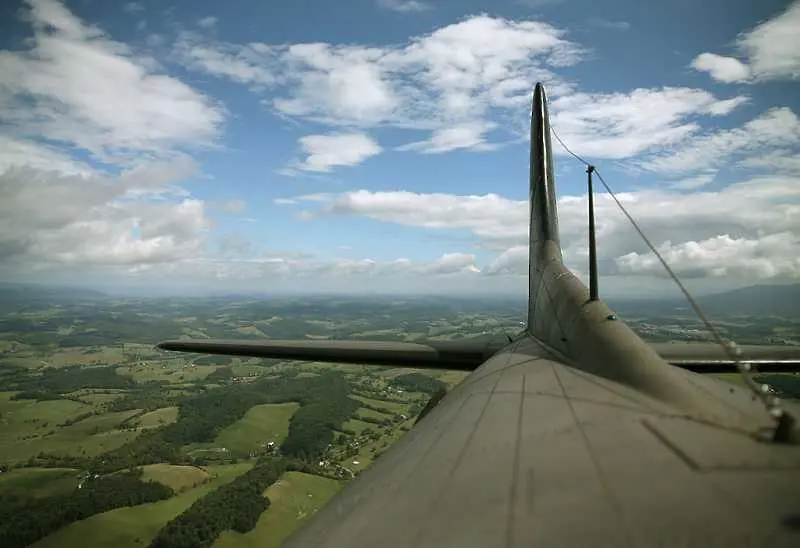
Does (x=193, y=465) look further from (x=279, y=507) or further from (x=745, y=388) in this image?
(x=745, y=388)

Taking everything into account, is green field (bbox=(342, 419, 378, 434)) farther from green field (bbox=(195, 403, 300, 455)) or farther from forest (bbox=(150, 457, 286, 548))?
forest (bbox=(150, 457, 286, 548))

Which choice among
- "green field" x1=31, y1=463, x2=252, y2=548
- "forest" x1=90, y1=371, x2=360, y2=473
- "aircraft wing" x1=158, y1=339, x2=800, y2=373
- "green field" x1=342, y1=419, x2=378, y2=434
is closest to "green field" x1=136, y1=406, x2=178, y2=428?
"forest" x1=90, y1=371, x2=360, y2=473

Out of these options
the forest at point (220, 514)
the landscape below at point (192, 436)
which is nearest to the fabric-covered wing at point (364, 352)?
the landscape below at point (192, 436)

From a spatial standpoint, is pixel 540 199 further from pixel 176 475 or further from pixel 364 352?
pixel 176 475

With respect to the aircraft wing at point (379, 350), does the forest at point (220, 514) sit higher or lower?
lower

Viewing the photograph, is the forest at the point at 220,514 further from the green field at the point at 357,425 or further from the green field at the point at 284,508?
the green field at the point at 357,425

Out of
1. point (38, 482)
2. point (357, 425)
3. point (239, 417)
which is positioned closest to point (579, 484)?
point (38, 482)

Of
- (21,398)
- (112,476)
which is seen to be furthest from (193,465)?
(21,398)
